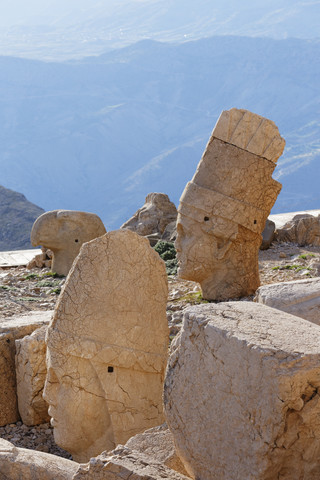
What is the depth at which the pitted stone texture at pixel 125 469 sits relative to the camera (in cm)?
266

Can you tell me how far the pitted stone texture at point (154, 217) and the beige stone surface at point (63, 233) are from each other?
1506 millimetres

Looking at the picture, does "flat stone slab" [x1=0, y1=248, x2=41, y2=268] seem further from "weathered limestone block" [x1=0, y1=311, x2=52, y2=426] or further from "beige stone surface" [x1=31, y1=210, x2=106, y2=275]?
"weathered limestone block" [x1=0, y1=311, x2=52, y2=426]

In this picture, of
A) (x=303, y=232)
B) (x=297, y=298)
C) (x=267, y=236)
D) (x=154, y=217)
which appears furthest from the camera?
(x=154, y=217)

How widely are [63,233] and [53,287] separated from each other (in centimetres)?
105

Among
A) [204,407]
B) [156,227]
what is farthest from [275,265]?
[204,407]

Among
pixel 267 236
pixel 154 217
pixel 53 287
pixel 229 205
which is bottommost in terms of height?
pixel 53 287

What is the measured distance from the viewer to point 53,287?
27.6ft

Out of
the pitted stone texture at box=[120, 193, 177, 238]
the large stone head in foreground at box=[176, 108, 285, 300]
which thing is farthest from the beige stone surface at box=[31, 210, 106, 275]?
the large stone head in foreground at box=[176, 108, 285, 300]

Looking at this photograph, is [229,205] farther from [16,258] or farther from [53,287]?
[16,258]

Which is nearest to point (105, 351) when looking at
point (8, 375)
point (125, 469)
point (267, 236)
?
point (125, 469)

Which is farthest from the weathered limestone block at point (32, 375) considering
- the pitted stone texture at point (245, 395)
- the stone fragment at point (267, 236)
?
the stone fragment at point (267, 236)

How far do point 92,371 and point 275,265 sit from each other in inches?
185

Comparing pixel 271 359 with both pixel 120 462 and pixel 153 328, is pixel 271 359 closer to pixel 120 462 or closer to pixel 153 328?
pixel 120 462

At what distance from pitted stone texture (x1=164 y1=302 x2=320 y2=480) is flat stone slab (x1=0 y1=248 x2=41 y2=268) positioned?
8039 millimetres
